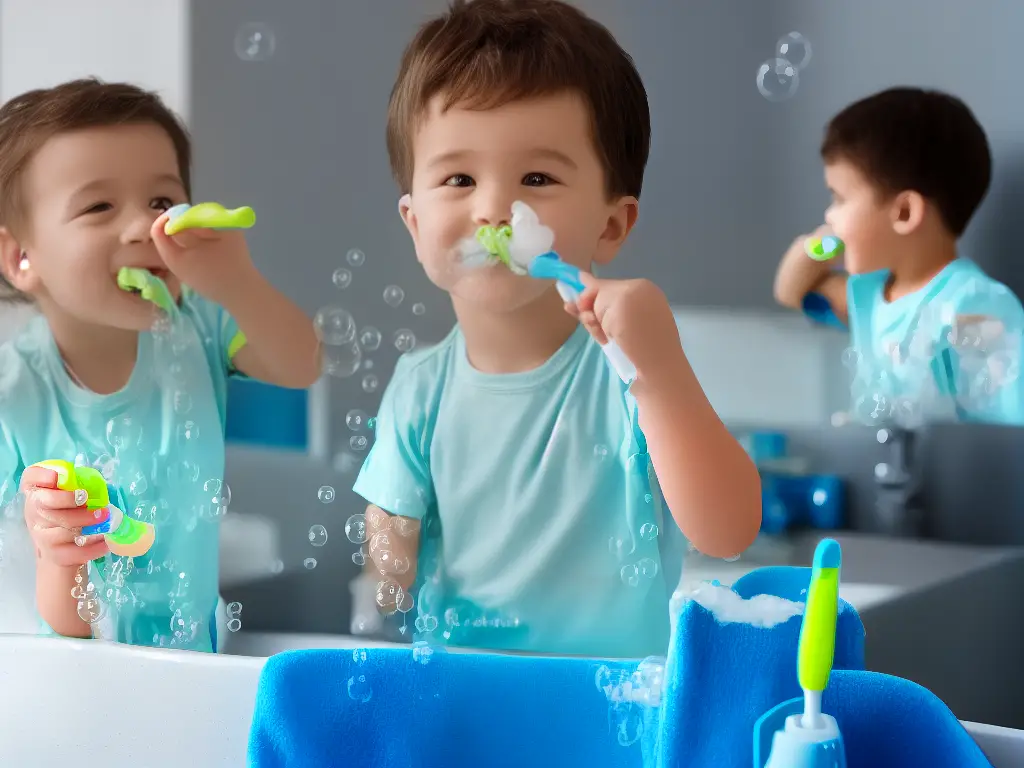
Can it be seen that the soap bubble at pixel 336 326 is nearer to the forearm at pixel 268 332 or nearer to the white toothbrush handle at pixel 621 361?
the forearm at pixel 268 332

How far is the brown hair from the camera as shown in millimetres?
933

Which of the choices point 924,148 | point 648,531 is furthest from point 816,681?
point 924,148

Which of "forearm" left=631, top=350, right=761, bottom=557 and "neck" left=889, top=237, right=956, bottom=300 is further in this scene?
"neck" left=889, top=237, right=956, bottom=300

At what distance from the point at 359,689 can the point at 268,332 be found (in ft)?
1.19

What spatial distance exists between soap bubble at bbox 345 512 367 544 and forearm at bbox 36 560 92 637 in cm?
23

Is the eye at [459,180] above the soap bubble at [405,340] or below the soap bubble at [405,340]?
above

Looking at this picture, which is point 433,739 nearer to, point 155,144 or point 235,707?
point 235,707

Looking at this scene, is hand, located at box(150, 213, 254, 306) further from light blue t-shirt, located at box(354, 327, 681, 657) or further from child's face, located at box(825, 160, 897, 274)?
child's face, located at box(825, 160, 897, 274)

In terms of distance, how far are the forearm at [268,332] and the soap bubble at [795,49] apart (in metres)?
0.48

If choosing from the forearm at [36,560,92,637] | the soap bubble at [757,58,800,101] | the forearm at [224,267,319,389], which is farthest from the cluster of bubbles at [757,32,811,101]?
the forearm at [36,560,92,637]

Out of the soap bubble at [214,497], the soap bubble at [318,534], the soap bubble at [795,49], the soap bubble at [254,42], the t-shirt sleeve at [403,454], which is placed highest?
the soap bubble at [254,42]

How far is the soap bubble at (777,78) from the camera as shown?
96 cm

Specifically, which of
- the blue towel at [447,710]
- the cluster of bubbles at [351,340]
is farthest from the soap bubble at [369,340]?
the blue towel at [447,710]

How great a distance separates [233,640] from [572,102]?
0.54m
